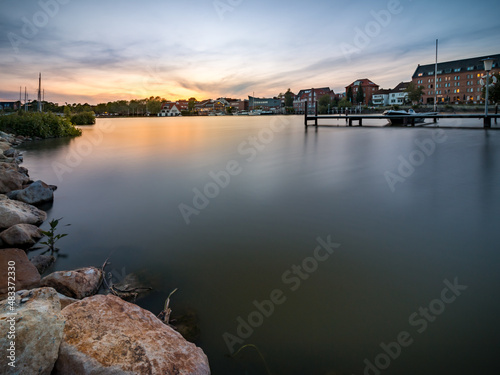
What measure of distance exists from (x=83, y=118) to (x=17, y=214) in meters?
52.1

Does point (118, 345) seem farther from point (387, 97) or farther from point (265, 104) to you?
point (265, 104)

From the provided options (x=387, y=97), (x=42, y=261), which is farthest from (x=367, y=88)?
(x=42, y=261)

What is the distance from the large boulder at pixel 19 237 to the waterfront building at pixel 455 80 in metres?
95.0

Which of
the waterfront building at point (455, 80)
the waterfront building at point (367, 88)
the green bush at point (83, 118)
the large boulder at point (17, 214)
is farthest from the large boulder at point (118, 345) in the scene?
the waterfront building at point (367, 88)

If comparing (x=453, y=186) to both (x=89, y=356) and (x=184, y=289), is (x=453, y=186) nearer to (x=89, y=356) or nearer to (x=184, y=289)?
(x=184, y=289)

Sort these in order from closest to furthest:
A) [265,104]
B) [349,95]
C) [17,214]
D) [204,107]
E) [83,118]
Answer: [17,214] < [83,118] < [349,95] < [265,104] < [204,107]

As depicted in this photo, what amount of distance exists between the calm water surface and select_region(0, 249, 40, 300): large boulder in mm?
532

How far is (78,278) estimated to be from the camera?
10.4 feet

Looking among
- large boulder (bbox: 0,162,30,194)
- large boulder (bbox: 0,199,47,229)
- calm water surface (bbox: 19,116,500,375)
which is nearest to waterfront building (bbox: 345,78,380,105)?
calm water surface (bbox: 19,116,500,375)

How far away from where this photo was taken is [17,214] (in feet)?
16.0

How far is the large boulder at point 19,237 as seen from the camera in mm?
4201

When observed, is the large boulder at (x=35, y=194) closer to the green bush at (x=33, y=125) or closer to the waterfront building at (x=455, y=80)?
the green bush at (x=33, y=125)

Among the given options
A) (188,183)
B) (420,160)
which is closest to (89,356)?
(188,183)

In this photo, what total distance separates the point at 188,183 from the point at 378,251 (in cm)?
568
